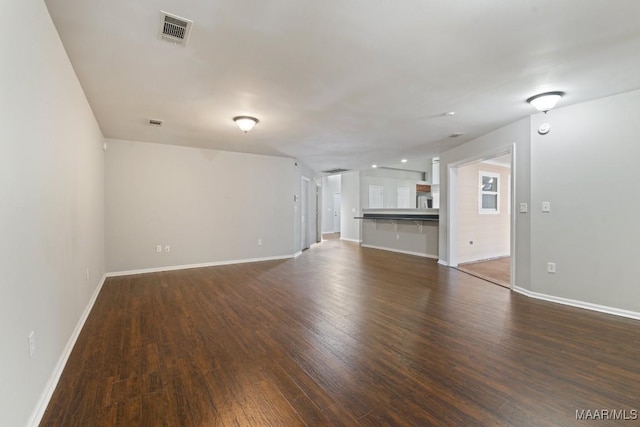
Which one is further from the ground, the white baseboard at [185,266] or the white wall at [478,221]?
the white wall at [478,221]

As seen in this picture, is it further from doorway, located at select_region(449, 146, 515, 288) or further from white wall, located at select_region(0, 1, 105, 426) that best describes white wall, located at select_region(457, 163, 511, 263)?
white wall, located at select_region(0, 1, 105, 426)

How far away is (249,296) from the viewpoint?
377cm

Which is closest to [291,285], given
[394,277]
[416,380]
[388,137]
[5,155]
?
[394,277]

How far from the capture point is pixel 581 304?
3361 millimetres

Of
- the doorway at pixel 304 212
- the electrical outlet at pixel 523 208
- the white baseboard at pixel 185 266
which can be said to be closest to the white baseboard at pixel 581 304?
the electrical outlet at pixel 523 208

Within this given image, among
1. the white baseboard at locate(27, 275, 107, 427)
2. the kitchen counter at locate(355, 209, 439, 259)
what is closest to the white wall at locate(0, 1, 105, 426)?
the white baseboard at locate(27, 275, 107, 427)

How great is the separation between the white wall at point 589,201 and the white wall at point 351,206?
623 centimetres

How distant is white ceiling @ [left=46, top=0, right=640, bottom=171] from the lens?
180cm

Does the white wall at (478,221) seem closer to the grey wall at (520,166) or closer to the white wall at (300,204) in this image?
the grey wall at (520,166)

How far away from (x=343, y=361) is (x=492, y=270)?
4606mm

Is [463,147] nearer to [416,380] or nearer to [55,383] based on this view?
[416,380]

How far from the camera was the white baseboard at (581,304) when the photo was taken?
3.04 metres

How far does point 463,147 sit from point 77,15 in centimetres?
550

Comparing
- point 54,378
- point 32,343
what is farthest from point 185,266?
point 32,343
